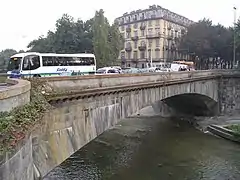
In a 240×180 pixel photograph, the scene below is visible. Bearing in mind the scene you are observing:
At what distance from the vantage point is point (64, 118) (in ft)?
50.2

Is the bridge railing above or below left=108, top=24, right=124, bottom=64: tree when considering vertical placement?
below

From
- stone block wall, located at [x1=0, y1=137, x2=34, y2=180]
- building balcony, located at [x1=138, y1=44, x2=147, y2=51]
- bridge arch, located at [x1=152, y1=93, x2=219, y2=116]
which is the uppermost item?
building balcony, located at [x1=138, y1=44, x2=147, y2=51]

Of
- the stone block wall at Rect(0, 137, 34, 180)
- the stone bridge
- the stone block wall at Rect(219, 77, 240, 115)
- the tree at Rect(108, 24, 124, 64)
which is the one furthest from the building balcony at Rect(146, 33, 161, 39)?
the stone block wall at Rect(0, 137, 34, 180)

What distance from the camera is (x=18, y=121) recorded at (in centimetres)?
921

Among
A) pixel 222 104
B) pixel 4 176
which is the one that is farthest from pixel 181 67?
pixel 4 176

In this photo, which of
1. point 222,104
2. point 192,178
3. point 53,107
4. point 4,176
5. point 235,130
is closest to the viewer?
point 4,176

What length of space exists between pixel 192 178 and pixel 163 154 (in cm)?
673

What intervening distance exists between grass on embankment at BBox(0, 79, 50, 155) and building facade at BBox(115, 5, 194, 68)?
255ft

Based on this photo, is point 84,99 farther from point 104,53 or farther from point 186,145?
point 104,53

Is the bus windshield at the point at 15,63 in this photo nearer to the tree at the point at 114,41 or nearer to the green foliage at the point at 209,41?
the tree at the point at 114,41

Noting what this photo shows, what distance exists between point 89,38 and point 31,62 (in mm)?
41838

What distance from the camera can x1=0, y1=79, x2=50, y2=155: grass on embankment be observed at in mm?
7945

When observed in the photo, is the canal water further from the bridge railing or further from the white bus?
the white bus

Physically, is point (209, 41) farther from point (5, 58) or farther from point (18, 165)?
point (5, 58)
